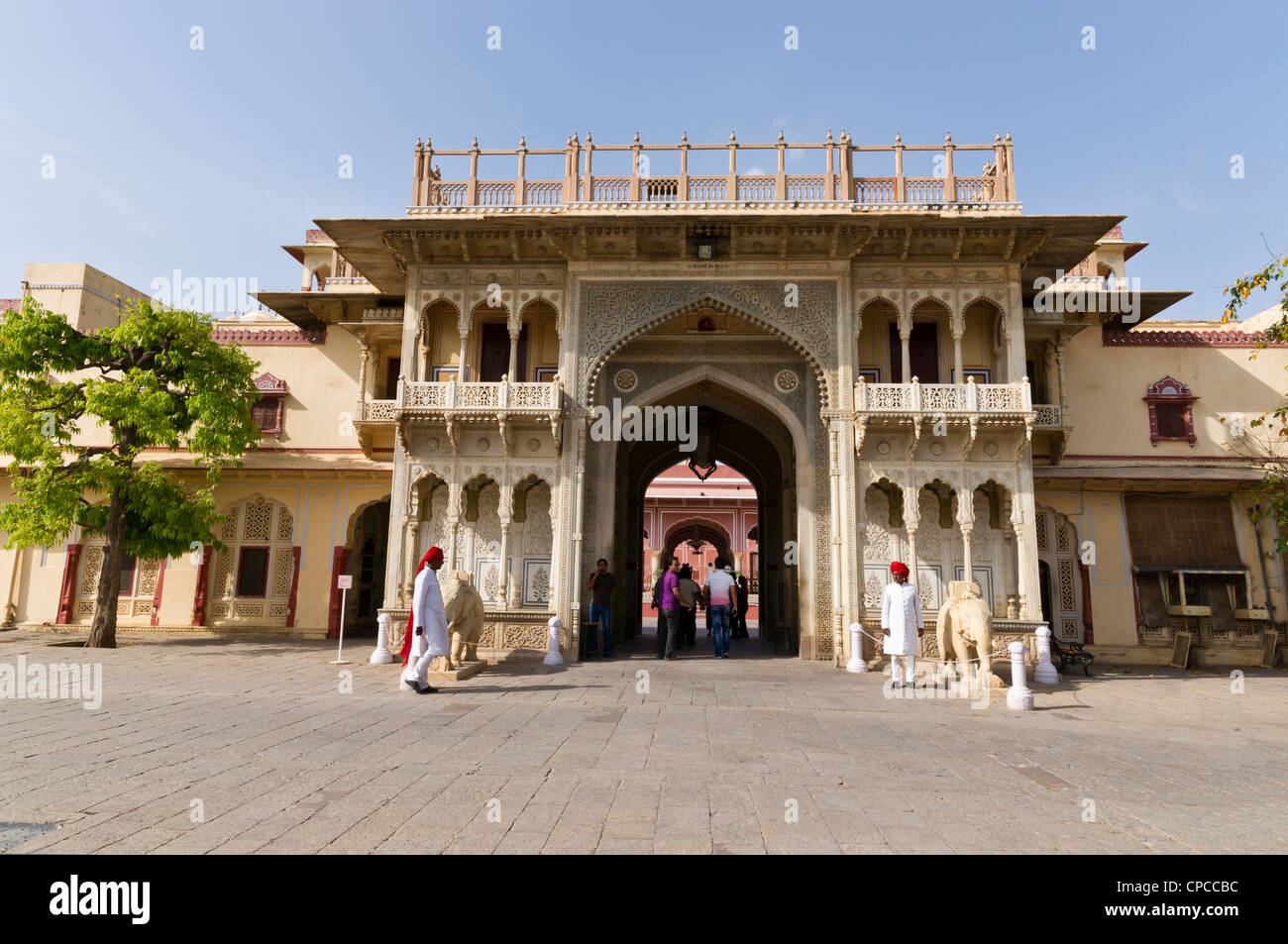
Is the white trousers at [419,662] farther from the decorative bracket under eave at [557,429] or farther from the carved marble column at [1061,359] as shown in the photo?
the carved marble column at [1061,359]

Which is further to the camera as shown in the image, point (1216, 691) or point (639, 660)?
point (639, 660)

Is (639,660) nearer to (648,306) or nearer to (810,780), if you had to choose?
(648,306)

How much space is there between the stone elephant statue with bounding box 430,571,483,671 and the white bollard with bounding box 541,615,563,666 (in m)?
1.40

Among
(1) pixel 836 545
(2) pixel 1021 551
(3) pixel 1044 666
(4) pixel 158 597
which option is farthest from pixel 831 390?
(4) pixel 158 597

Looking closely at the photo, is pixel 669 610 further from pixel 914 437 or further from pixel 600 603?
pixel 914 437

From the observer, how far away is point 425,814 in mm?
4047

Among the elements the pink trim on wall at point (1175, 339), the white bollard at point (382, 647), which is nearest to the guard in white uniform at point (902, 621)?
the white bollard at point (382, 647)

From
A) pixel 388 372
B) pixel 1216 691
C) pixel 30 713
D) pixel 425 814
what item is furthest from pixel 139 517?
pixel 1216 691

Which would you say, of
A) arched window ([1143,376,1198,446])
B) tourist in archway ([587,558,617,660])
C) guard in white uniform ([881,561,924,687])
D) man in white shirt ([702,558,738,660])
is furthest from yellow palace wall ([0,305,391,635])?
arched window ([1143,376,1198,446])

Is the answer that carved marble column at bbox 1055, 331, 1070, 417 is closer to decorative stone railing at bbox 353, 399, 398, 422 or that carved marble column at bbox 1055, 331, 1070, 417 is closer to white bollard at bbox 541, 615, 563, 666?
white bollard at bbox 541, 615, 563, 666

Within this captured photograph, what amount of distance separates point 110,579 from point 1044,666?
17.1 meters

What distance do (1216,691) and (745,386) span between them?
30.6 ft

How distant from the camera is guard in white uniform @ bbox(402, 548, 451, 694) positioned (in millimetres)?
9062

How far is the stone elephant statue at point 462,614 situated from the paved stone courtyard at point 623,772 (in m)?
1.50
